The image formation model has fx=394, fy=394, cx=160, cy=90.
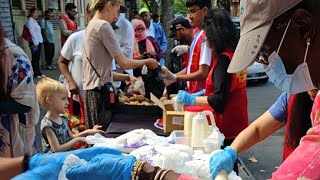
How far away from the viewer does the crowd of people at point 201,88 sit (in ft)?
3.29

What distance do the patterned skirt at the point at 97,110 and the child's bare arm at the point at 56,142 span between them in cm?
66

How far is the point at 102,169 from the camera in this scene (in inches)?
62.4

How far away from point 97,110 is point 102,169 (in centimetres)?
200

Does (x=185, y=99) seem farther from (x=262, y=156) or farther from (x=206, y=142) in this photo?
(x=262, y=156)

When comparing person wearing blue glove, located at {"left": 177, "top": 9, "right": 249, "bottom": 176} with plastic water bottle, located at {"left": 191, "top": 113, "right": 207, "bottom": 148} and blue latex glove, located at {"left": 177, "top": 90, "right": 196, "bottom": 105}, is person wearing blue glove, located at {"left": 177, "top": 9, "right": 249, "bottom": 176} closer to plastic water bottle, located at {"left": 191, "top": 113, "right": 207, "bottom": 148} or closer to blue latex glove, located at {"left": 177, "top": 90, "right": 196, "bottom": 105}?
blue latex glove, located at {"left": 177, "top": 90, "right": 196, "bottom": 105}

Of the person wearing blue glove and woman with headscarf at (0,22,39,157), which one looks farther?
the person wearing blue glove

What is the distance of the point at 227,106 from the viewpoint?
286 cm

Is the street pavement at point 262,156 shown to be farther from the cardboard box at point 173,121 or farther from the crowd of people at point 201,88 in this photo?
the cardboard box at point 173,121

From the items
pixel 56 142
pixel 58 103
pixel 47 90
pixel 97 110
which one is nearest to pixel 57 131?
pixel 56 142

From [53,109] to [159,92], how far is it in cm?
203

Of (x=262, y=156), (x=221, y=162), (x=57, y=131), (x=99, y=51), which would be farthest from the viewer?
(x=262, y=156)

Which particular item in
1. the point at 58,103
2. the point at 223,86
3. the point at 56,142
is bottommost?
the point at 56,142

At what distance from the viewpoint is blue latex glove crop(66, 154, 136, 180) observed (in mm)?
1548

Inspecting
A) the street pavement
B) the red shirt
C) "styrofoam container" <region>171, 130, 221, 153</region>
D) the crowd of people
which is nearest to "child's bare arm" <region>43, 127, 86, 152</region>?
the crowd of people
